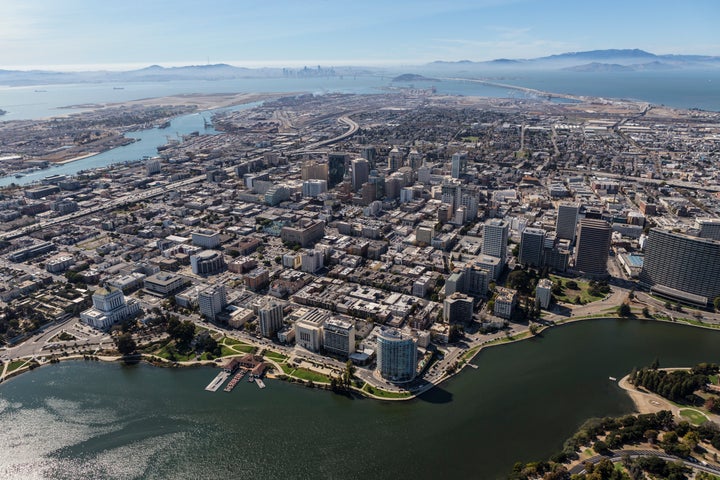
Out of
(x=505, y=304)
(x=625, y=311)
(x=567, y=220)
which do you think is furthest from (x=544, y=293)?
(x=567, y=220)

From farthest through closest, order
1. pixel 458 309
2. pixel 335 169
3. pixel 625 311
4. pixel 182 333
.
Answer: pixel 335 169 → pixel 625 311 → pixel 458 309 → pixel 182 333

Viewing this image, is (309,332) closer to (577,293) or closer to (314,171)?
(577,293)

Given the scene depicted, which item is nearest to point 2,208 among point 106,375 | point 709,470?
point 106,375

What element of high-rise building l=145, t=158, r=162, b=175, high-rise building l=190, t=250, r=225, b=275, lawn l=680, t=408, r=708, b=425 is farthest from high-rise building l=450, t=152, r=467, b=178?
lawn l=680, t=408, r=708, b=425

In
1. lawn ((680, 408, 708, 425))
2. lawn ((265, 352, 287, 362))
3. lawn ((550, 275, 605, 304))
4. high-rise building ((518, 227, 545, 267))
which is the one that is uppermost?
high-rise building ((518, 227, 545, 267))

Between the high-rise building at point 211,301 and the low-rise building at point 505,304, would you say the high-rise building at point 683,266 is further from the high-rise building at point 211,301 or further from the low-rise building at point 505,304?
the high-rise building at point 211,301

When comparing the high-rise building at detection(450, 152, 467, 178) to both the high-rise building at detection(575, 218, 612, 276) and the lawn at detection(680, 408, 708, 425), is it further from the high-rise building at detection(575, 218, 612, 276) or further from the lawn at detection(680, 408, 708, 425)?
the lawn at detection(680, 408, 708, 425)

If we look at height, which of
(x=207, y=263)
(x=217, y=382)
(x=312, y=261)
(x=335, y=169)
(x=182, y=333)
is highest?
(x=335, y=169)
